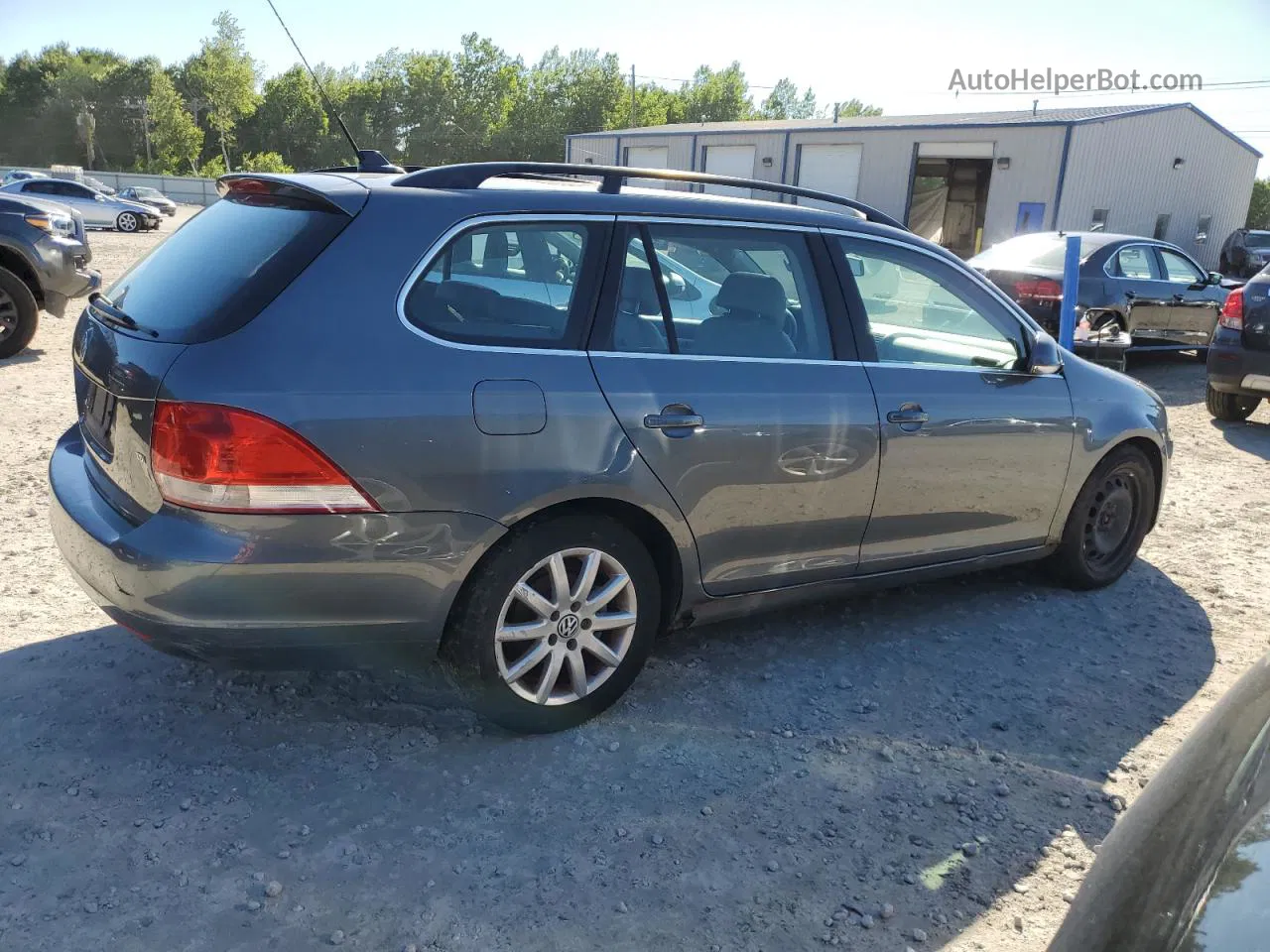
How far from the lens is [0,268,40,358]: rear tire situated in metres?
8.90

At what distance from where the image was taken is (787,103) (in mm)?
118188

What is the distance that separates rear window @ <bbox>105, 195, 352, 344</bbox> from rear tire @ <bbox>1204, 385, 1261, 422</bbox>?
8.84m

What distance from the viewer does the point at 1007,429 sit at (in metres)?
4.18

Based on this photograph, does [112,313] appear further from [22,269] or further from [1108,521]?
[22,269]

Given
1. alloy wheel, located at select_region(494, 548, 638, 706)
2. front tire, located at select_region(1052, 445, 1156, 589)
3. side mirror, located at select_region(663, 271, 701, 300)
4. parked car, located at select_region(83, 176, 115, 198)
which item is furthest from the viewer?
parked car, located at select_region(83, 176, 115, 198)

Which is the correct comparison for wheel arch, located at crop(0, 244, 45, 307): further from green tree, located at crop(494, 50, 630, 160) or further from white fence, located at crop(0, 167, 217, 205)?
green tree, located at crop(494, 50, 630, 160)

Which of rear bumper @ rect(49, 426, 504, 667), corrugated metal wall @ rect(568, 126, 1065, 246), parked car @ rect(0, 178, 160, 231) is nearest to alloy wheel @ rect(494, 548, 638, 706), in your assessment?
rear bumper @ rect(49, 426, 504, 667)

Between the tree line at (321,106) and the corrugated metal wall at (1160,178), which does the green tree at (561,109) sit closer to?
the tree line at (321,106)

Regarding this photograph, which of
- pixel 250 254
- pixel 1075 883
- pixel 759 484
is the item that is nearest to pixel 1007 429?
pixel 759 484

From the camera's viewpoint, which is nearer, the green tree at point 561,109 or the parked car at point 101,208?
the parked car at point 101,208

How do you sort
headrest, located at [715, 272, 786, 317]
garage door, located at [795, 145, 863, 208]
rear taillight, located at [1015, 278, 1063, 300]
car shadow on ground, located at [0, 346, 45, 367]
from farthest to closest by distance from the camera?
garage door, located at [795, 145, 863, 208] < rear taillight, located at [1015, 278, 1063, 300] < car shadow on ground, located at [0, 346, 45, 367] < headrest, located at [715, 272, 786, 317]

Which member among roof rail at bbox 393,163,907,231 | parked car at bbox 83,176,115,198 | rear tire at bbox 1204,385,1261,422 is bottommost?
rear tire at bbox 1204,385,1261,422

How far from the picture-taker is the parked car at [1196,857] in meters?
1.38

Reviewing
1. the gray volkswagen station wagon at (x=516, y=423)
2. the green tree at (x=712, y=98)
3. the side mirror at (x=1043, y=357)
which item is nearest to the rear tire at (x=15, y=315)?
the gray volkswagen station wagon at (x=516, y=423)
